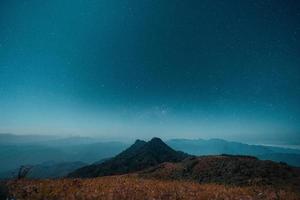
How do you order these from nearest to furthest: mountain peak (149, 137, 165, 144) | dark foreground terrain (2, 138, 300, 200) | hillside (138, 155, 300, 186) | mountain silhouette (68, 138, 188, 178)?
dark foreground terrain (2, 138, 300, 200)
hillside (138, 155, 300, 186)
mountain silhouette (68, 138, 188, 178)
mountain peak (149, 137, 165, 144)

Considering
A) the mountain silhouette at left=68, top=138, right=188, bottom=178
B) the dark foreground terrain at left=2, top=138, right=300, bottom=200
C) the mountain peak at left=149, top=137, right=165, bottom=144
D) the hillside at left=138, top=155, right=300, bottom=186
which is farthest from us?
the mountain peak at left=149, top=137, right=165, bottom=144

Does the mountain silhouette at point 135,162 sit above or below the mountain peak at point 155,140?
below

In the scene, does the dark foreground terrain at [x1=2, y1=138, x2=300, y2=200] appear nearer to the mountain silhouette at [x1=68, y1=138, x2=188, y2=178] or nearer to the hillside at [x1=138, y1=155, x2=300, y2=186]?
the hillside at [x1=138, y1=155, x2=300, y2=186]

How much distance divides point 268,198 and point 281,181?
38.5ft

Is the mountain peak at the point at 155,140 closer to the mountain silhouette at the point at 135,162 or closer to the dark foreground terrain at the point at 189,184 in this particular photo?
the mountain silhouette at the point at 135,162

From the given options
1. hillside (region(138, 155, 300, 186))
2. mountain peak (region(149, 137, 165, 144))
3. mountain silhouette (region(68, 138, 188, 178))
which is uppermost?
mountain peak (region(149, 137, 165, 144))

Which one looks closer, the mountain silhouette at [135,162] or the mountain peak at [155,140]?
the mountain silhouette at [135,162]

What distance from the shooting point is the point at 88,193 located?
14.5 m

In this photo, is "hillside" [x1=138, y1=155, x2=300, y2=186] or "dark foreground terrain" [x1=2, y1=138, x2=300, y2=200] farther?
"hillside" [x1=138, y1=155, x2=300, y2=186]

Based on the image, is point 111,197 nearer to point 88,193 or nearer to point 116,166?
point 88,193

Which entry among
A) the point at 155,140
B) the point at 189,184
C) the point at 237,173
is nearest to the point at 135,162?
the point at 155,140

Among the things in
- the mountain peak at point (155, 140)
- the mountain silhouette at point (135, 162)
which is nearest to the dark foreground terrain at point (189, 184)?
the mountain silhouette at point (135, 162)

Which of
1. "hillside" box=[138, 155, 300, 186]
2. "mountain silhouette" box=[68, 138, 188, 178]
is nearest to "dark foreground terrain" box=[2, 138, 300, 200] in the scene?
"hillside" box=[138, 155, 300, 186]

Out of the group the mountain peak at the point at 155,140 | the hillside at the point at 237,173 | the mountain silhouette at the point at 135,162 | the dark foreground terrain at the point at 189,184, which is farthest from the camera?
the mountain peak at the point at 155,140
